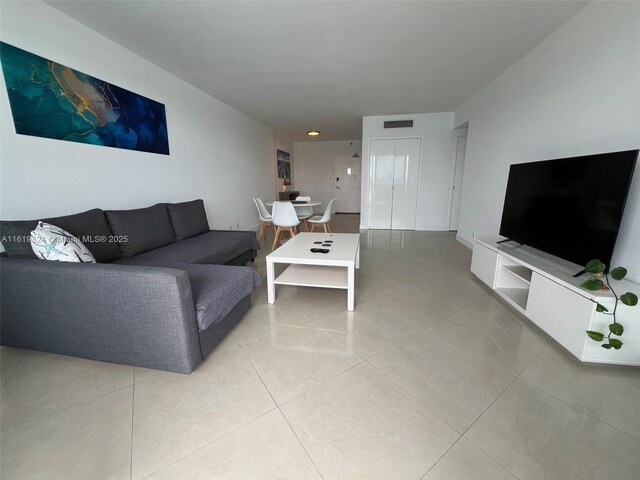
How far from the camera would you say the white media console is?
1.38m

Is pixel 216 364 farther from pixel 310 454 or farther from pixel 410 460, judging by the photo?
pixel 410 460

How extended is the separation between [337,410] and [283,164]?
7004mm

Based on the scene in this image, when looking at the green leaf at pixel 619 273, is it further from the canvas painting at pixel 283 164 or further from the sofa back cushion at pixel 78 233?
the canvas painting at pixel 283 164

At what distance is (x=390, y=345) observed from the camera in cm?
166

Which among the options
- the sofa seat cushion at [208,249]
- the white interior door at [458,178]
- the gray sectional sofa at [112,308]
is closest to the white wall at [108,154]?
the gray sectional sofa at [112,308]

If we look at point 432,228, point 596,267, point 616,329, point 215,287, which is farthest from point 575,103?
point 432,228

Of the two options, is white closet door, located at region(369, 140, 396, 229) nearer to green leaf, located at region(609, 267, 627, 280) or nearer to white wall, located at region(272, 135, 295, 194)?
white wall, located at region(272, 135, 295, 194)

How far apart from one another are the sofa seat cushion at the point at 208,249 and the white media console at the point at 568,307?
2.59m

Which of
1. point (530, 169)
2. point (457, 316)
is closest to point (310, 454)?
point (457, 316)

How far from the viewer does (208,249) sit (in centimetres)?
239

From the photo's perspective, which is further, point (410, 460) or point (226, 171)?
point (226, 171)

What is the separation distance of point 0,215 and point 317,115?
4480 millimetres

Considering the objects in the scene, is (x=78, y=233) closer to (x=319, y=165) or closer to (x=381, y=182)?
(x=381, y=182)

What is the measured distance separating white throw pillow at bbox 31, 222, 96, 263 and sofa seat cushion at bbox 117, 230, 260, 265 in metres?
0.58
